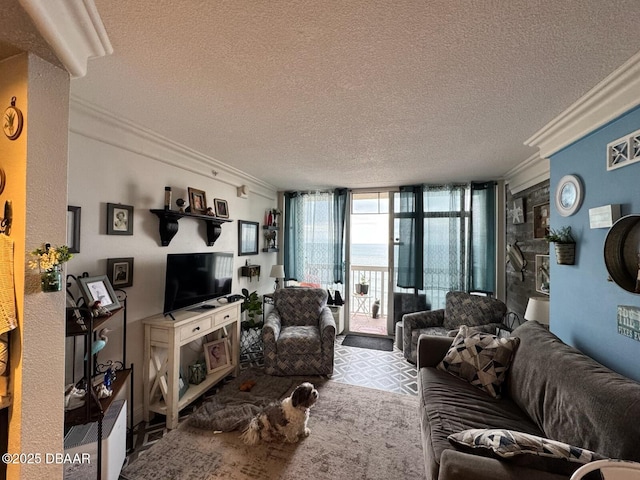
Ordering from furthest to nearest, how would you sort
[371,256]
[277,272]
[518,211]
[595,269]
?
Result: [371,256], [277,272], [518,211], [595,269]

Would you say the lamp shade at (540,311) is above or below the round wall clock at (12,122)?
below

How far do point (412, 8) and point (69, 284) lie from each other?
7.64 feet

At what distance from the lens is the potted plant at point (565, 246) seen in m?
1.93

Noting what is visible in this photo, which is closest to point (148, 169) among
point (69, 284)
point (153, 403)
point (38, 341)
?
point (69, 284)

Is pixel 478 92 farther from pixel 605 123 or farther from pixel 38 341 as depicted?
pixel 38 341

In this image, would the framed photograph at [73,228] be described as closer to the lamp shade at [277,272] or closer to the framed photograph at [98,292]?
the framed photograph at [98,292]

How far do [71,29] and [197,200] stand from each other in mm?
1832

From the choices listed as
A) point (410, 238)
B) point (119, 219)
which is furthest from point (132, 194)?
point (410, 238)

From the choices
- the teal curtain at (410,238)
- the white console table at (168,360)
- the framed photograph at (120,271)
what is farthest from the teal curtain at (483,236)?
the framed photograph at (120,271)

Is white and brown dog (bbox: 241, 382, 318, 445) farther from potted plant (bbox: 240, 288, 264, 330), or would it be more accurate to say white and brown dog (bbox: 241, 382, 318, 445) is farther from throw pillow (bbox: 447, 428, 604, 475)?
potted plant (bbox: 240, 288, 264, 330)

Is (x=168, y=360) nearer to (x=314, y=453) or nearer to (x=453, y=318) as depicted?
(x=314, y=453)

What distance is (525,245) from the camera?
3.16 metres

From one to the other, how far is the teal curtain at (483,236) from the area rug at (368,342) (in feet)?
4.82

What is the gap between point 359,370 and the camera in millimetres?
3131
